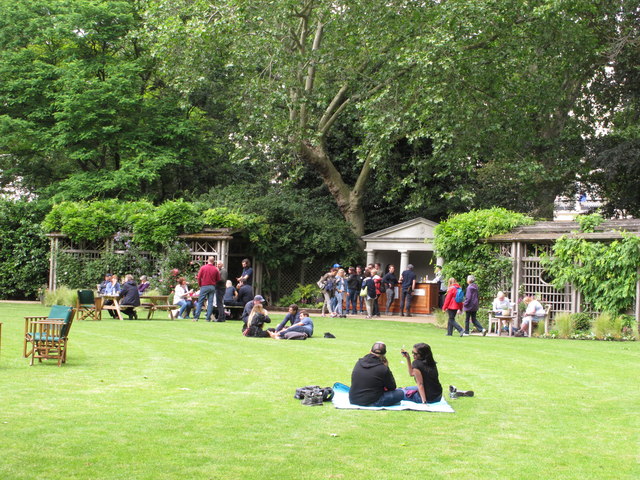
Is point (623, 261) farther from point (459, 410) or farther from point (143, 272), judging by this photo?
point (143, 272)

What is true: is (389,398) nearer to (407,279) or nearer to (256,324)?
(256,324)

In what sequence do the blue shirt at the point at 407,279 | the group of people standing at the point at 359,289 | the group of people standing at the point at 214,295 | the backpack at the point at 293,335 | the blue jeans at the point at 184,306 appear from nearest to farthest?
1. the backpack at the point at 293,335
2. the group of people standing at the point at 214,295
3. the blue jeans at the point at 184,306
4. the group of people standing at the point at 359,289
5. the blue shirt at the point at 407,279

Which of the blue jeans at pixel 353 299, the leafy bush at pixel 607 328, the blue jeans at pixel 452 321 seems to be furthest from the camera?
the blue jeans at pixel 353 299

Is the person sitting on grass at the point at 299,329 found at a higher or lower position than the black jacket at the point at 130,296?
lower

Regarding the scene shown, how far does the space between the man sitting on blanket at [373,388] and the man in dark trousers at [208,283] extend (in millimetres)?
13166

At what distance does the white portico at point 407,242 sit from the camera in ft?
104

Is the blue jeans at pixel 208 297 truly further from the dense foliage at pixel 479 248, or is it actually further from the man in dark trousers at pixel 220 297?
the dense foliage at pixel 479 248

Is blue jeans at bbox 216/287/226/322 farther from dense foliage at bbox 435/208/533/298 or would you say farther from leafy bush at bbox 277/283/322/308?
leafy bush at bbox 277/283/322/308

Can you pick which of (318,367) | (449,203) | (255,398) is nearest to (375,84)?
(449,203)

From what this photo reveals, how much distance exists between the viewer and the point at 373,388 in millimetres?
10461

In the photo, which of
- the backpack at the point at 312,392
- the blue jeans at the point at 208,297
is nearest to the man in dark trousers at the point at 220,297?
the blue jeans at the point at 208,297

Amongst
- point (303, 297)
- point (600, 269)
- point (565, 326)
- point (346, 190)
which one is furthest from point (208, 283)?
point (346, 190)

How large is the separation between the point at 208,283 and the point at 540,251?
30.2 feet

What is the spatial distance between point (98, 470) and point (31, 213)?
95.6 ft
